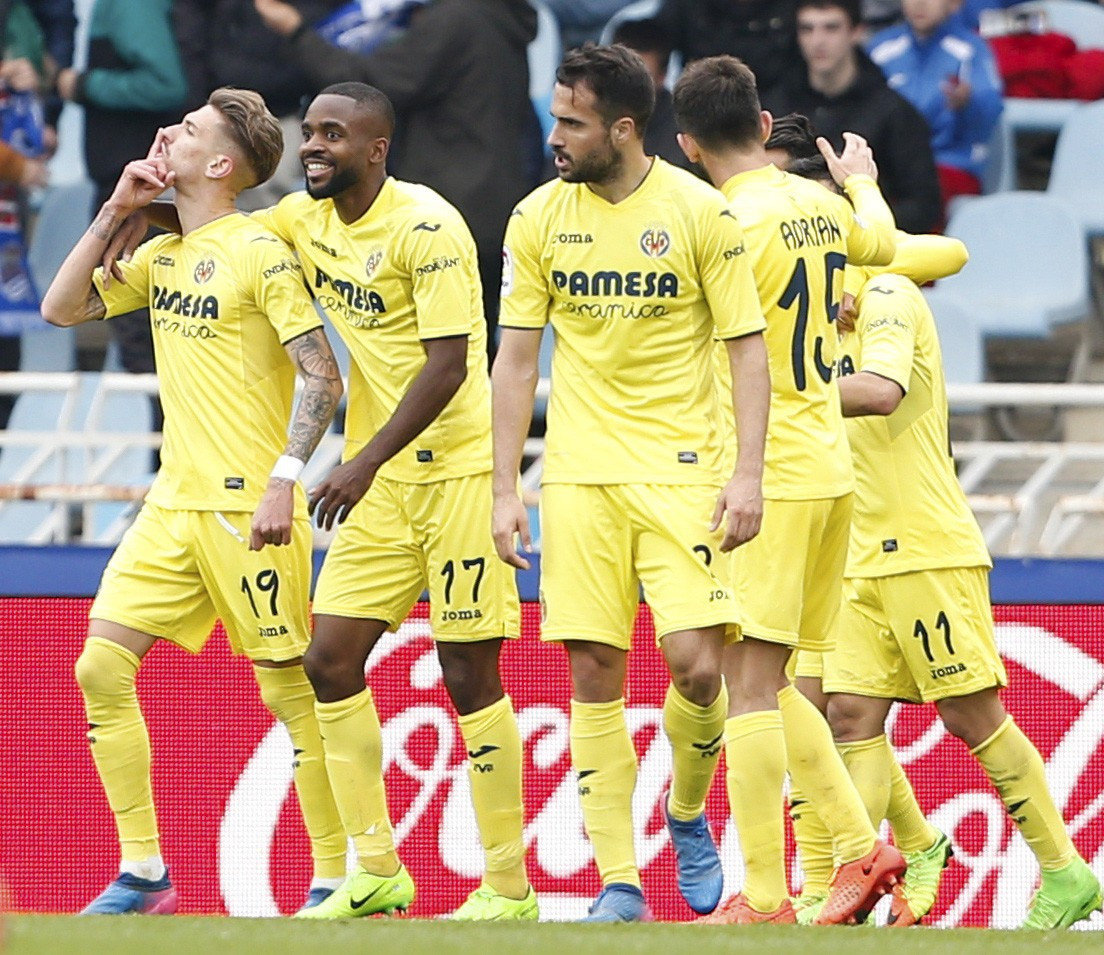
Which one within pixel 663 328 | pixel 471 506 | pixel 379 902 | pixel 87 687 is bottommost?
pixel 379 902

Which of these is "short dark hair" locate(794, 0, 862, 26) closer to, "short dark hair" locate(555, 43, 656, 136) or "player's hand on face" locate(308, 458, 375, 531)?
"short dark hair" locate(555, 43, 656, 136)

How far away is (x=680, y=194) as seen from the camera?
6.02m

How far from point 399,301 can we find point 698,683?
1387mm

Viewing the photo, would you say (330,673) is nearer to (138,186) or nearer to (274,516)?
(274,516)

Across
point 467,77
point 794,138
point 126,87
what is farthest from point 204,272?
point 126,87

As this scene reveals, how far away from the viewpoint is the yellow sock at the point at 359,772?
6.44m

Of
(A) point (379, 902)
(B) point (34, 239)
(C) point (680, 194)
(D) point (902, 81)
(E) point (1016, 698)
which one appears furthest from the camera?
(B) point (34, 239)

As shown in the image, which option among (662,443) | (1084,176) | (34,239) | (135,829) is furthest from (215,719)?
(1084,176)

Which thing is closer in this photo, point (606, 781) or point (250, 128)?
point (606, 781)

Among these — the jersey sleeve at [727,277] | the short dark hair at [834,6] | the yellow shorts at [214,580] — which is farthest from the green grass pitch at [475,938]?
the short dark hair at [834,6]

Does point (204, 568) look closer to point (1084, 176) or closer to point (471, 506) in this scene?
point (471, 506)

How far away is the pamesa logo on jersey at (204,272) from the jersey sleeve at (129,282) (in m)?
0.20

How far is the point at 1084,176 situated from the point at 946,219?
834 millimetres

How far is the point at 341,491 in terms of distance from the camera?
6.13 meters
